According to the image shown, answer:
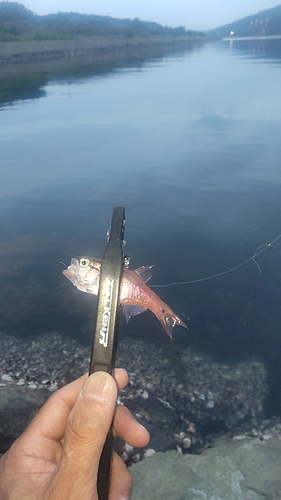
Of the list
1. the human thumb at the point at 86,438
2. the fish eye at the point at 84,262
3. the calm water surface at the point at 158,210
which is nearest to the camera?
the human thumb at the point at 86,438

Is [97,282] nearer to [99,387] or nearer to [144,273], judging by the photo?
[144,273]

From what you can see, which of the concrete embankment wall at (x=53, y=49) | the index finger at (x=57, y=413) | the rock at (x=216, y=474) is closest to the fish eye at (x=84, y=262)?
the index finger at (x=57, y=413)

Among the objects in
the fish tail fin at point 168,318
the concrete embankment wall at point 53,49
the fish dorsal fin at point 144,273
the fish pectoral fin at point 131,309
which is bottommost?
the fish tail fin at point 168,318

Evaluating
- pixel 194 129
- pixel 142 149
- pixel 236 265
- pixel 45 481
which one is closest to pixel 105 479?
pixel 45 481

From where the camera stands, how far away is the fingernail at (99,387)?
7.91 ft

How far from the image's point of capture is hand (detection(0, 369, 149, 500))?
227 cm

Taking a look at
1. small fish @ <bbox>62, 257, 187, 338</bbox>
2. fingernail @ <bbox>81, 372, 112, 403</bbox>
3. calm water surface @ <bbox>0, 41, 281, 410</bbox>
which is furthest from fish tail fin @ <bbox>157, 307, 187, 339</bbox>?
calm water surface @ <bbox>0, 41, 281, 410</bbox>

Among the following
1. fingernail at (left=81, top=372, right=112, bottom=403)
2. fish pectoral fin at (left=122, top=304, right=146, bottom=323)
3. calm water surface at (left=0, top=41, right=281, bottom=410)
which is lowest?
calm water surface at (left=0, top=41, right=281, bottom=410)

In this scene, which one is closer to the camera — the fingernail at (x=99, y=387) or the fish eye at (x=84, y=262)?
the fingernail at (x=99, y=387)

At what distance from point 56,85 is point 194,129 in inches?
1046

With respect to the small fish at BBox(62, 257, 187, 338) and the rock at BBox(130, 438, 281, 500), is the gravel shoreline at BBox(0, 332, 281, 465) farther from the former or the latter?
the small fish at BBox(62, 257, 187, 338)

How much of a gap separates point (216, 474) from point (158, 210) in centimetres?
818

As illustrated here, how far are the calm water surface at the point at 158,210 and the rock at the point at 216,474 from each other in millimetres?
1830

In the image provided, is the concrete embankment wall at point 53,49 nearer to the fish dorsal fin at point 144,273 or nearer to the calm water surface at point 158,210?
the calm water surface at point 158,210
